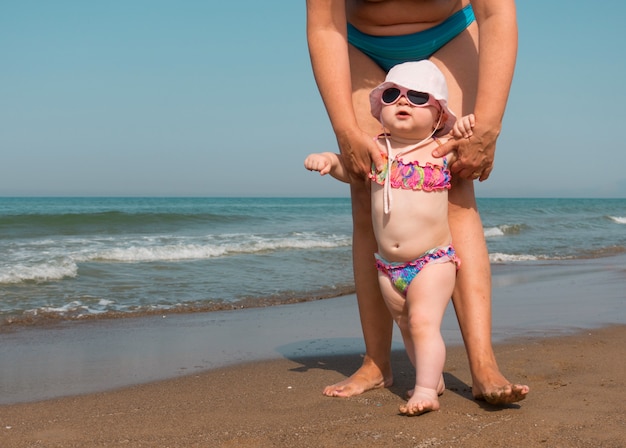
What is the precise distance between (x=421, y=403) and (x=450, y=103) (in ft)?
3.85

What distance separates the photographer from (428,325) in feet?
8.46

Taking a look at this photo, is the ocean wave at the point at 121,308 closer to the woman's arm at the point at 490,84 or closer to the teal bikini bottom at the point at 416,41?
the teal bikini bottom at the point at 416,41

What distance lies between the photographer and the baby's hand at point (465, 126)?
2638mm

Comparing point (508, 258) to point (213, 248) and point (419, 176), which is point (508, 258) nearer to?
point (213, 248)

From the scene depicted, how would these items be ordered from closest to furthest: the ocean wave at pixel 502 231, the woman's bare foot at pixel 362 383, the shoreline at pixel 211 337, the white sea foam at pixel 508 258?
1. the woman's bare foot at pixel 362 383
2. the shoreline at pixel 211 337
3. the white sea foam at pixel 508 258
4. the ocean wave at pixel 502 231

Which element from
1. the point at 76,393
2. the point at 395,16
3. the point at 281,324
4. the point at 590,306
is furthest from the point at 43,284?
the point at 395,16

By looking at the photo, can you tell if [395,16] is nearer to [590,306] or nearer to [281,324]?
[281,324]

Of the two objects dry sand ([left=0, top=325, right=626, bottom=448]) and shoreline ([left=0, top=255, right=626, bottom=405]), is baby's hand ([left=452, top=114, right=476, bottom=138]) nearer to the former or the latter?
dry sand ([left=0, top=325, right=626, bottom=448])

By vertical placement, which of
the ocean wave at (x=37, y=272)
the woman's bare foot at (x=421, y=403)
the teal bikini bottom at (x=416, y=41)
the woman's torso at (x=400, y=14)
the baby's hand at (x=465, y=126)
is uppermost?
the woman's torso at (x=400, y=14)

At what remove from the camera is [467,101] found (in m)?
2.91

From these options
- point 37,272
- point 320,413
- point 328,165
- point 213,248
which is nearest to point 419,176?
point 328,165

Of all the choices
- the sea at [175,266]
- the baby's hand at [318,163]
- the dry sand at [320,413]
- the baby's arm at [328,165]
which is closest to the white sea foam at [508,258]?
the sea at [175,266]

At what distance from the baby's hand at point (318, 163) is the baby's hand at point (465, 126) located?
1.61 ft

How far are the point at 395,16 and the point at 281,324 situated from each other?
9.16ft
